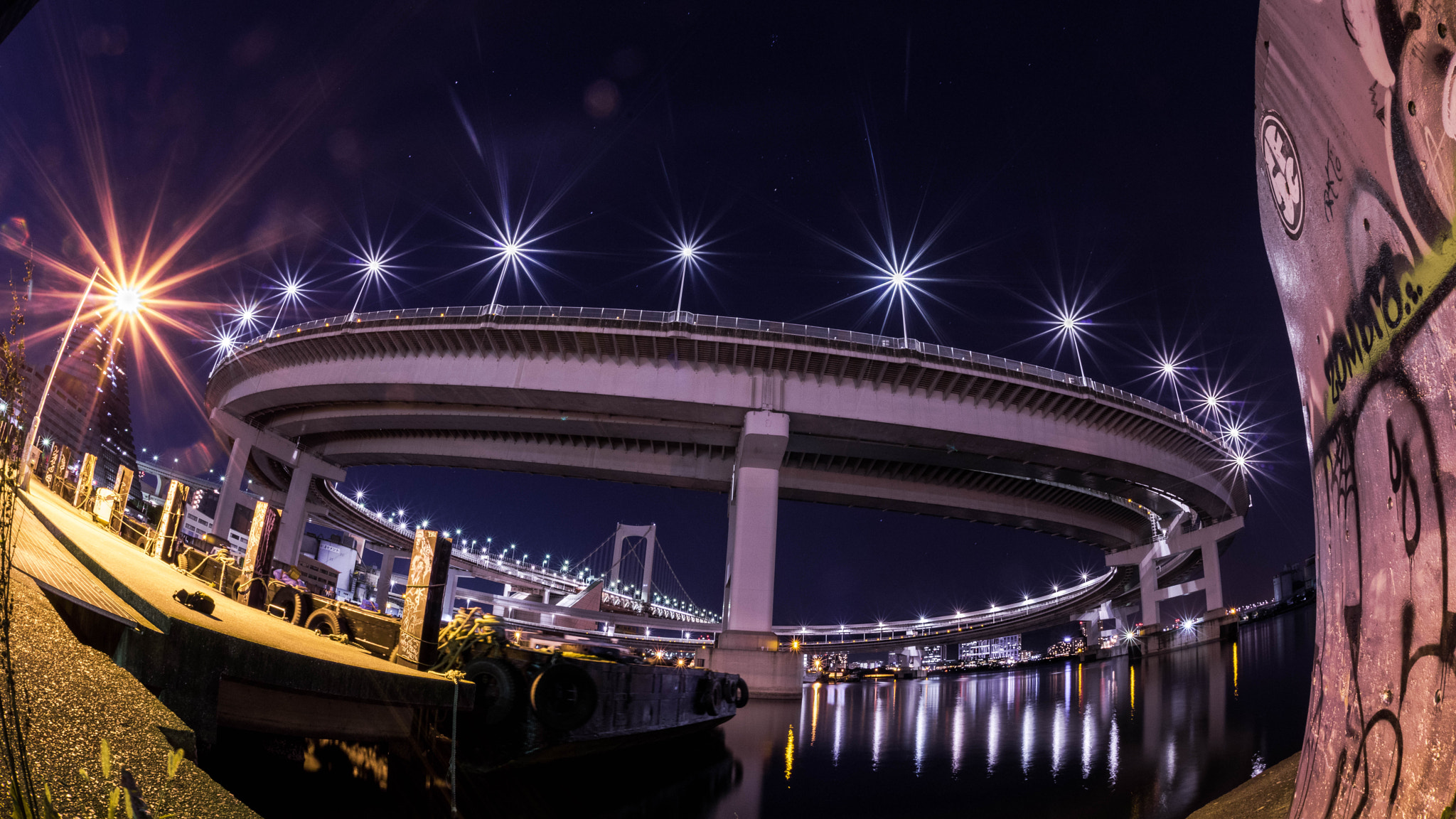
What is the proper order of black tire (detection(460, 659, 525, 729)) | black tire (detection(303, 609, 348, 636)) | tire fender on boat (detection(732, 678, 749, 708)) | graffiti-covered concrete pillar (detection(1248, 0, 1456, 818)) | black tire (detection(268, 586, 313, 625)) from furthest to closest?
tire fender on boat (detection(732, 678, 749, 708))
black tire (detection(268, 586, 313, 625))
black tire (detection(303, 609, 348, 636))
black tire (detection(460, 659, 525, 729))
graffiti-covered concrete pillar (detection(1248, 0, 1456, 818))

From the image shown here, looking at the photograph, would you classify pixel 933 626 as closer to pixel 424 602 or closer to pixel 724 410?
pixel 724 410

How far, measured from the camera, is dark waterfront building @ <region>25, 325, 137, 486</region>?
26.3 meters

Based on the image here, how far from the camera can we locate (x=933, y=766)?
12797 mm

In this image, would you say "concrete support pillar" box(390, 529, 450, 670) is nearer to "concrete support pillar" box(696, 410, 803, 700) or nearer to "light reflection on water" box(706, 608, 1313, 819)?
"light reflection on water" box(706, 608, 1313, 819)

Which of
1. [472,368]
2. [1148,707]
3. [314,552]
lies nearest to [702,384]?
[472,368]

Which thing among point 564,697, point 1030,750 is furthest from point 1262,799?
point 1030,750

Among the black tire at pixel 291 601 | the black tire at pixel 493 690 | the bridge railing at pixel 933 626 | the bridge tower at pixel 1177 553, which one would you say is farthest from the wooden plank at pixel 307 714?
the bridge railing at pixel 933 626

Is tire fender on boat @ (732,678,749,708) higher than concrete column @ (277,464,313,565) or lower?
lower

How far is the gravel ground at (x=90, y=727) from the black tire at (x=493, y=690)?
21.1 ft

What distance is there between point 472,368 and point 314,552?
92.0 meters

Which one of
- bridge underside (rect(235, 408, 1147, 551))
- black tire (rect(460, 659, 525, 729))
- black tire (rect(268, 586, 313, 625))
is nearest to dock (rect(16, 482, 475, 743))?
black tire (rect(460, 659, 525, 729))

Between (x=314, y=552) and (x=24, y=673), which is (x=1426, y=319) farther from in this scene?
(x=314, y=552)

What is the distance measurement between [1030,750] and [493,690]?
1160 centimetres

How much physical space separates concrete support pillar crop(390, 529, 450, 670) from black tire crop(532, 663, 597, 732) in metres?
1.63
